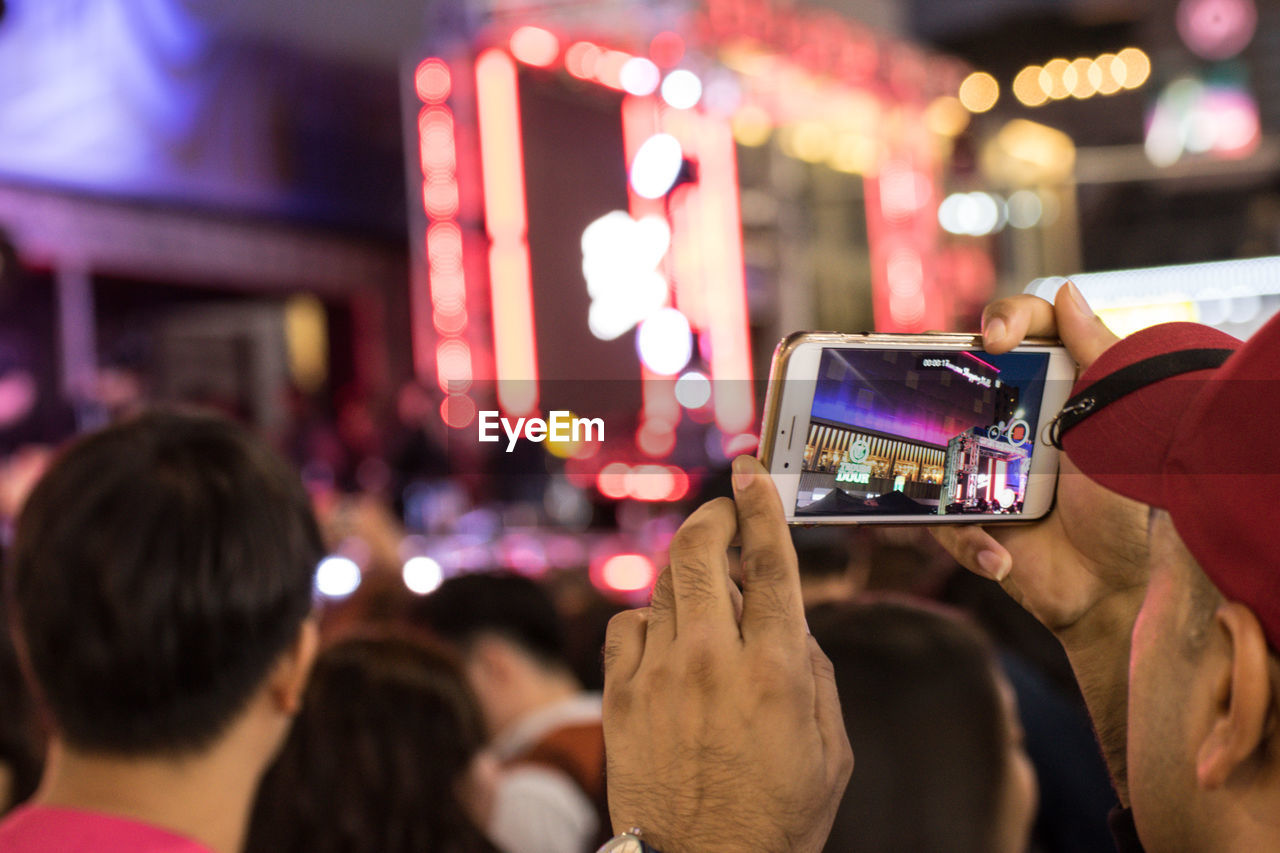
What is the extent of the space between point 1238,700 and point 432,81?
4.62 metres

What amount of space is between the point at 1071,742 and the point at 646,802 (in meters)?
1.88

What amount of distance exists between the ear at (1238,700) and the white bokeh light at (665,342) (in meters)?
4.06

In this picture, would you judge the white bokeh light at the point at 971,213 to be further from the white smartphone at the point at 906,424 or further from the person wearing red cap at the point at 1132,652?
the person wearing red cap at the point at 1132,652

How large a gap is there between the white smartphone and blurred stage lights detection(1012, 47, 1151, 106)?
1034 cm

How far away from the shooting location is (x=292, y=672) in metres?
1.27

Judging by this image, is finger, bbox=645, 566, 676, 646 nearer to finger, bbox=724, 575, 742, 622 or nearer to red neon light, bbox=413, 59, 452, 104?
finger, bbox=724, 575, 742, 622

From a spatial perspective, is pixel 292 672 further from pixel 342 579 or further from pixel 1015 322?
pixel 342 579

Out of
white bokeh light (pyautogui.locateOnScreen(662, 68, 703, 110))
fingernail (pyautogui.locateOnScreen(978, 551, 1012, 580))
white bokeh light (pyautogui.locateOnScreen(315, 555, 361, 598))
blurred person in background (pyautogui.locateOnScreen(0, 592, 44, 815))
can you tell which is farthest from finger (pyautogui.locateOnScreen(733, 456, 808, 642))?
white bokeh light (pyautogui.locateOnScreen(662, 68, 703, 110))

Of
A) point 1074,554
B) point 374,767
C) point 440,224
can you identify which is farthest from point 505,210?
point 1074,554

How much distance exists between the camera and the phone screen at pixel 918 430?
87 cm

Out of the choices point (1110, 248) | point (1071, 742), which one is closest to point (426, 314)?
point (1071, 742)

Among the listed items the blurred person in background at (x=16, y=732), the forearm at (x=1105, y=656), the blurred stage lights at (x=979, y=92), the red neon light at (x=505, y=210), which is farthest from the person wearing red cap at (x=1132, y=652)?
the blurred stage lights at (x=979, y=92)

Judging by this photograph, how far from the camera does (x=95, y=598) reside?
1147 millimetres

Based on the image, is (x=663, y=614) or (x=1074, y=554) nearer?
(x=663, y=614)
